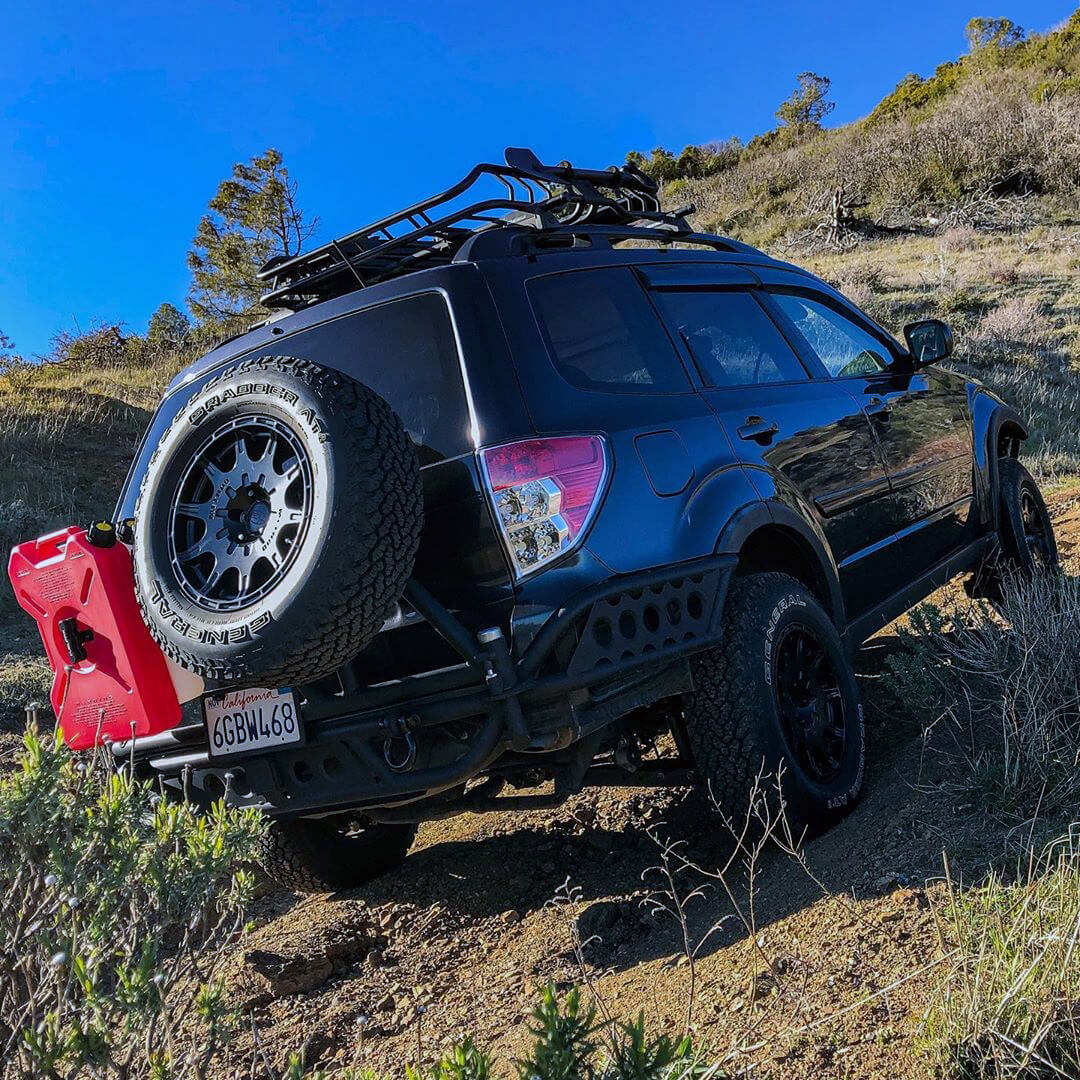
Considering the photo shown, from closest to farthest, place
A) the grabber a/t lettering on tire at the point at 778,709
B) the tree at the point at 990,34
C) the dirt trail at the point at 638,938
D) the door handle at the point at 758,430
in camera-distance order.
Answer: the dirt trail at the point at 638,938 < the grabber a/t lettering on tire at the point at 778,709 < the door handle at the point at 758,430 < the tree at the point at 990,34

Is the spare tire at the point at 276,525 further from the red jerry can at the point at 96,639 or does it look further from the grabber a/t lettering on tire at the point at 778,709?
the grabber a/t lettering on tire at the point at 778,709

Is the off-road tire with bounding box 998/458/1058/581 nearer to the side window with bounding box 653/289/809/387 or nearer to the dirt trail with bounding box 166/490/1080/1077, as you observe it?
the dirt trail with bounding box 166/490/1080/1077

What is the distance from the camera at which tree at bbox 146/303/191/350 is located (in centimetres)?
2177

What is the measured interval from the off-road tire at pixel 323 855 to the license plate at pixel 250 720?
2.24 ft

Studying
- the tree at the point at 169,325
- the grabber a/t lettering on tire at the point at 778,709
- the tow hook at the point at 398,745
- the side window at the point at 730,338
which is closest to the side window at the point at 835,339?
the side window at the point at 730,338

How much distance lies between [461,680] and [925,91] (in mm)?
38537

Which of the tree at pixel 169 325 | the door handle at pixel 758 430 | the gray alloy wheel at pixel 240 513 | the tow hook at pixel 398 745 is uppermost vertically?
the tree at pixel 169 325

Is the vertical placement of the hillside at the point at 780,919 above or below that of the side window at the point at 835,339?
below

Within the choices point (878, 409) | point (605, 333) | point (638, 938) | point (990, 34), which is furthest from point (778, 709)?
point (990, 34)

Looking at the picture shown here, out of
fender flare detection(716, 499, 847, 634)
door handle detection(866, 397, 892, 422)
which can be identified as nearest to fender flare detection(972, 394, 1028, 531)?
door handle detection(866, 397, 892, 422)

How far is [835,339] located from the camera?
450 cm

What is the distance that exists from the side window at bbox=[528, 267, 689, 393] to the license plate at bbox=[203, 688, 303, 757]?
3.77ft

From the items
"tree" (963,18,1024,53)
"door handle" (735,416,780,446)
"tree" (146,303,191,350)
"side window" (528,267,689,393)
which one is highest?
"tree" (963,18,1024,53)

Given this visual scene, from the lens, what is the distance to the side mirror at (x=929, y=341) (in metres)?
4.75
